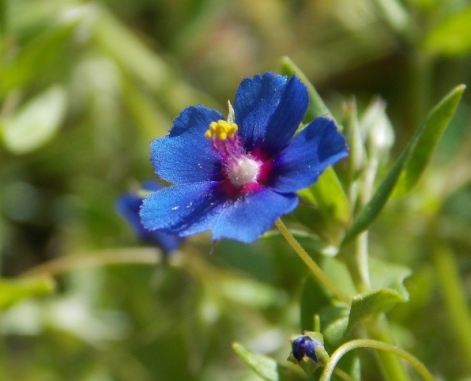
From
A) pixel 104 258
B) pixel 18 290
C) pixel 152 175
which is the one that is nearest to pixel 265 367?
pixel 18 290

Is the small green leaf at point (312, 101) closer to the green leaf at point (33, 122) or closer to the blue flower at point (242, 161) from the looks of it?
the blue flower at point (242, 161)

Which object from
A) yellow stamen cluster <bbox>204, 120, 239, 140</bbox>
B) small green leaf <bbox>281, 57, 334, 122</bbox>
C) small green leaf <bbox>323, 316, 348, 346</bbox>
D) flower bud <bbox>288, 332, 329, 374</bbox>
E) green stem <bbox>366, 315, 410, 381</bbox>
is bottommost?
green stem <bbox>366, 315, 410, 381</bbox>

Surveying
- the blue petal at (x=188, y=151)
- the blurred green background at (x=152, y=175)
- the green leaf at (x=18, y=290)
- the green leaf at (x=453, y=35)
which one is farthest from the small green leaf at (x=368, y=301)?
the green leaf at (x=453, y=35)

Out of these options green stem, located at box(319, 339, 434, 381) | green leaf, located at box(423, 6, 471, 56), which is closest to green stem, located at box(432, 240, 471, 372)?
green leaf, located at box(423, 6, 471, 56)

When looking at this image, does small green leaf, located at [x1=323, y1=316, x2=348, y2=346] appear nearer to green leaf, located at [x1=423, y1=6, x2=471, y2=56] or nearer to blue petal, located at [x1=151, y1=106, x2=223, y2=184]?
blue petal, located at [x1=151, y1=106, x2=223, y2=184]

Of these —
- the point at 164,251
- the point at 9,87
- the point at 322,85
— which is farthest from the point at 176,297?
the point at 322,85

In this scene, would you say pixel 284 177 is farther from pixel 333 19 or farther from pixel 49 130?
pixel 333 19
